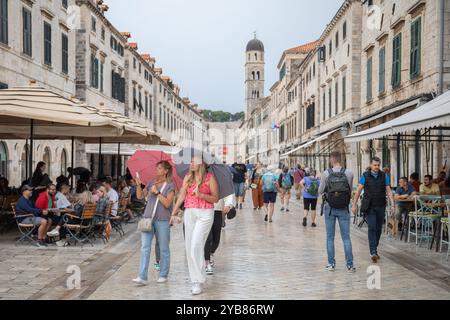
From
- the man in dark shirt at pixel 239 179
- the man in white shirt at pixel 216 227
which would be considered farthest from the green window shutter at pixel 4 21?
the man in white shirt at pixel 216 227

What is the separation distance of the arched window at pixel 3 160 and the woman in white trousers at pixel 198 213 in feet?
48.3

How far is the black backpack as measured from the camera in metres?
8.91

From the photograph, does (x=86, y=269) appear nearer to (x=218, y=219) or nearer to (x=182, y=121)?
(x=218, y=219)

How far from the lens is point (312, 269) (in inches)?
353

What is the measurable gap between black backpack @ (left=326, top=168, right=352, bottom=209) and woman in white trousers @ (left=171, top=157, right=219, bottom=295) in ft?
7.41

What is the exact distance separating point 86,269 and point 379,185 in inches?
194

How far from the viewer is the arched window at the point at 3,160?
2034 centimetres

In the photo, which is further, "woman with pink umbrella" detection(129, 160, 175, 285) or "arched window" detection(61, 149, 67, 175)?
"arched window" detection(61, 149, 67, 175)

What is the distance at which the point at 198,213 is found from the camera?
7.32 m

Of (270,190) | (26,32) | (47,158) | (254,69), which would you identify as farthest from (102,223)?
(254,69)

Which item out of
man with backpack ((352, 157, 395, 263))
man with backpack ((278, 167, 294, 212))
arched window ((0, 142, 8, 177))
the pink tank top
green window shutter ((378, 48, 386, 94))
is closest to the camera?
the pink tank top

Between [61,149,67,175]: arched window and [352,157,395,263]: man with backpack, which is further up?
[61,149,67,175]: arched window

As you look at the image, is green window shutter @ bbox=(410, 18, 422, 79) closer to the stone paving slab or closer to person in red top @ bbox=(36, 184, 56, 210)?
the stone paving slab

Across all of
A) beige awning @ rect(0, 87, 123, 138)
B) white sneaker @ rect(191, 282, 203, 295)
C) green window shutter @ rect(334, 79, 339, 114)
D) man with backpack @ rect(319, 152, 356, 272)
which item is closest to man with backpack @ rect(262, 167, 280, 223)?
beige awning @ rect(0, 87, 123, 138)
